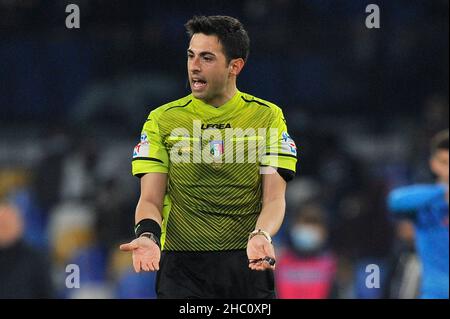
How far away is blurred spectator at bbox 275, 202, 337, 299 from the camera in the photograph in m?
11.1

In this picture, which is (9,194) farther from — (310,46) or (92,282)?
(310,46)

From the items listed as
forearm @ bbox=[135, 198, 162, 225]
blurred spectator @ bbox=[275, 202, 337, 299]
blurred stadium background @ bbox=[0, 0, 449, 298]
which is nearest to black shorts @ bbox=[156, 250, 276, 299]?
forearm @ bbox=[135, 198, 162, 225]

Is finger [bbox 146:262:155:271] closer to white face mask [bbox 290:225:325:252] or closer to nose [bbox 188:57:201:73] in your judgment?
nose [bbox 188:57:201:73]

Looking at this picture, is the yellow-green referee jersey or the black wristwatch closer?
the black wristwatch

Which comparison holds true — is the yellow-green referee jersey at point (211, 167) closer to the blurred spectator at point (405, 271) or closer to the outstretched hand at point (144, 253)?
the outstretched hand at point (144, 253)

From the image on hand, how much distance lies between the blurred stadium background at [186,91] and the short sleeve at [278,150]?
650 cm

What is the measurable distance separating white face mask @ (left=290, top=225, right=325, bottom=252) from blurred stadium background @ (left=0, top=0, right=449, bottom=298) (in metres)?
0.90

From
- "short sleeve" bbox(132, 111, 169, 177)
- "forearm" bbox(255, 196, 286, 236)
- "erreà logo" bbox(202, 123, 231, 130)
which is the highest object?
"erreà logo" bbox(202, 123, 231, 130)

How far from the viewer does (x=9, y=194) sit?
13109 millimetres

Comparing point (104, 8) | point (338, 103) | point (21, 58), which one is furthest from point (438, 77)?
point (21, 58)

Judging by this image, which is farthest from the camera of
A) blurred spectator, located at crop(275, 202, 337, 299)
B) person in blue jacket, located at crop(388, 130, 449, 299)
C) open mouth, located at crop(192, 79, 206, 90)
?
blurred spectator, located at crop(275, 202, 337, 299)

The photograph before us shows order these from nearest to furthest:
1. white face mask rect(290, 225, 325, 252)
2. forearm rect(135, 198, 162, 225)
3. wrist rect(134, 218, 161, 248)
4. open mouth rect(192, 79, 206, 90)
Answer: wrist rect(134, 218, 161, 248)
forearm rect(135, 198, 162, 225)
open mouth rect(192, 79, 206, 90)
white face mask rect(290, 225, 325, 252)

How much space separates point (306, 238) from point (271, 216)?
5788 millimetres
